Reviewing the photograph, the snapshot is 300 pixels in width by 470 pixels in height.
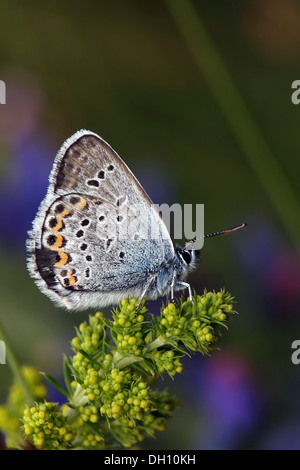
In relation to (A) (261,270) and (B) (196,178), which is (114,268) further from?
(B) (196,178)

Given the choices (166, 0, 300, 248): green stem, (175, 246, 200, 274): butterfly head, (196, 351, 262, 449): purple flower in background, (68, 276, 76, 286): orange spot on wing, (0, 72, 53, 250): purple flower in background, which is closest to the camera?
(68, 276, 76, 286): orange spot on wing

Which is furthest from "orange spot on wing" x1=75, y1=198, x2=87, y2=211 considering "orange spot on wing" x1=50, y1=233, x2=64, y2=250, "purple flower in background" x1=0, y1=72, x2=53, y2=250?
"purple flower in background" x1=0, y1=72, x2=53, y2=250

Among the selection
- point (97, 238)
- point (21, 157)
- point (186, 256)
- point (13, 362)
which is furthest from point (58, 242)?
point (21, 157)

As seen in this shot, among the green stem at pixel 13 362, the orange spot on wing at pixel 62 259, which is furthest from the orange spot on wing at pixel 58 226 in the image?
the green stem at pixel 13 362

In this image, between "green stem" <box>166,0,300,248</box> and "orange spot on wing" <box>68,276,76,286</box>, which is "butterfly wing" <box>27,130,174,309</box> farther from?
"green stem" <box>166,0,300,248</box>

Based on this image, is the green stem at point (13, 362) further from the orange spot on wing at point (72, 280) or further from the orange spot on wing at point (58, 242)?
the orange spot on wing at point (58, 242)

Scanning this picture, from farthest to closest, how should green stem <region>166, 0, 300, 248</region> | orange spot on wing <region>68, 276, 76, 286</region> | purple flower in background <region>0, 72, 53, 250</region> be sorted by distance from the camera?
purple flower in background <region>0, 72, 53, 250</region> < green stem <region>166, 0, 300, 248</region> < orange spot on wing <region>68, 276, 76, 286</region>

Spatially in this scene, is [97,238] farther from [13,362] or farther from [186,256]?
[13,362]
